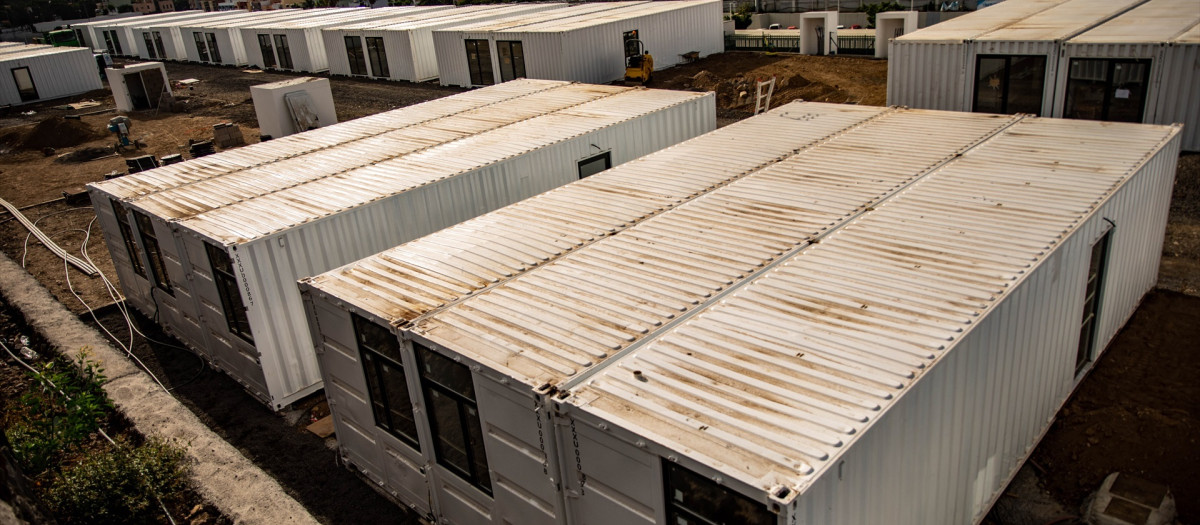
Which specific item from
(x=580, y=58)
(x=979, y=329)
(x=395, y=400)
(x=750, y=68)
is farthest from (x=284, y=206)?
(x=750, y=68)

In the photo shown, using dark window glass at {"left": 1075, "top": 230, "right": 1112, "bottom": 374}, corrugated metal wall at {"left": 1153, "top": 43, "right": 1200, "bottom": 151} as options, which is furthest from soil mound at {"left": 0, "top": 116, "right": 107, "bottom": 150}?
corrugated metal wall at {"left": 1153, "top": 43, "right": 1200, "bottom": 151}

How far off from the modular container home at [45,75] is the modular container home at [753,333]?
43.1 metres

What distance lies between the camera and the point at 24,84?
138 ft

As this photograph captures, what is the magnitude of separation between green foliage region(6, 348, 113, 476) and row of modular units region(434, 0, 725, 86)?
74.5 ft

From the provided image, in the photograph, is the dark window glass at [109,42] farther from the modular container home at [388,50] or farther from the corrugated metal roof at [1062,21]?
the corrugated metal roof at [1062,21]

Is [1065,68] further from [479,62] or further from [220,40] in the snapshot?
[220,40]

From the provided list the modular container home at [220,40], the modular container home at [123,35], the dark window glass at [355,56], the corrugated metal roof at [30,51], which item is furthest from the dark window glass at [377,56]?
the modular container home at [123,35]

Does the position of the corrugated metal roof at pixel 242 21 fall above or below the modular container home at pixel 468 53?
above

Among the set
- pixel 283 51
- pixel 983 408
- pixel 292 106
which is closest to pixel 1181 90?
pixel 983 408

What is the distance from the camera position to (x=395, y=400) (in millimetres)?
8844

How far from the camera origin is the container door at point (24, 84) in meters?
41.6

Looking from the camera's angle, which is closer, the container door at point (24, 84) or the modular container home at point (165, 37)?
the container door at point (24, 84)

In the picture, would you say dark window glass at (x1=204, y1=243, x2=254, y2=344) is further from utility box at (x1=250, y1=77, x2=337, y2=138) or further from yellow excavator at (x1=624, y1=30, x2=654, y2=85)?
yellow excavator at (x1=624, y1=30, x2=654, y2=85)

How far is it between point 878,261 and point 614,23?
26.4m
